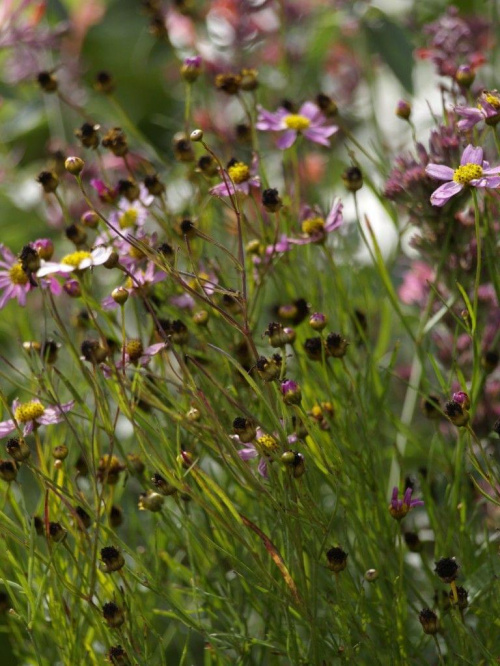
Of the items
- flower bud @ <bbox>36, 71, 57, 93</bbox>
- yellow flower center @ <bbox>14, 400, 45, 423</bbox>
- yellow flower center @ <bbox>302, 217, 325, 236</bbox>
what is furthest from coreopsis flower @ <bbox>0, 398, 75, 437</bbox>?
flower bud @ <bbox>36, 71, 57, 93</bbox>

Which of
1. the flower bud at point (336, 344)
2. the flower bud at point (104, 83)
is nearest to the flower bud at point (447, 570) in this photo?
the flower bud at point (336, 344)

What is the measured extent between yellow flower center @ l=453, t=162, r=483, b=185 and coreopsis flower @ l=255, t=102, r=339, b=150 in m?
0.20

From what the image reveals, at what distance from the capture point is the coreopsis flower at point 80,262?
0.67 metres

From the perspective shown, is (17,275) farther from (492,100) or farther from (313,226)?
(492,100)

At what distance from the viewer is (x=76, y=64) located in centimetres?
166

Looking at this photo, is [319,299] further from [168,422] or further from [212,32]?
[212,32]

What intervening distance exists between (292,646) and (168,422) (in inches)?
7.6

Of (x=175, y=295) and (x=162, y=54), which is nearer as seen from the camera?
(x=175, y=295)

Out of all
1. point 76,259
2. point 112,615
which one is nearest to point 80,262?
point 76,259

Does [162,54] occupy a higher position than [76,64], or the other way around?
[162,54]

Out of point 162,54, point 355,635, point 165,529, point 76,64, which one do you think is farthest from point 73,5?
point 355,635

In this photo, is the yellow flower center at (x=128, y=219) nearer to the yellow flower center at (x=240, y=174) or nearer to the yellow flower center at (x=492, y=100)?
the yellow flower center at (x=240, y=174)

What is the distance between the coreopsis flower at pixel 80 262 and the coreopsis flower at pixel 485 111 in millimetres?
243

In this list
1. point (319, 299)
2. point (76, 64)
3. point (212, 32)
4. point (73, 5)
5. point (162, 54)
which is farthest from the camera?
point (73, 5)
